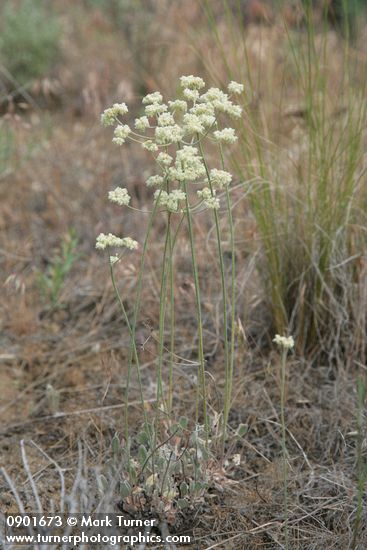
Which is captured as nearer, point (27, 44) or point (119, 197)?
point (119, 197)

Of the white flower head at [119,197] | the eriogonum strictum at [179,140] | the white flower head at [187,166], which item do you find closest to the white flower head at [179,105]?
the eriogonum strictum at [179,140]

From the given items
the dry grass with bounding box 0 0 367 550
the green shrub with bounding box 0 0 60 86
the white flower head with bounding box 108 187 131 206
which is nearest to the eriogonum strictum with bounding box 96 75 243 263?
the white flower head with bounding box 108 187 131 206

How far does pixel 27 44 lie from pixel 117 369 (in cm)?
268

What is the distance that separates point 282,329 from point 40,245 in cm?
127

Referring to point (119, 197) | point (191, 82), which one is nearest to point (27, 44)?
point (191, 82)

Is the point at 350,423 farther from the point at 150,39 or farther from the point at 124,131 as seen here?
the point at 150,39

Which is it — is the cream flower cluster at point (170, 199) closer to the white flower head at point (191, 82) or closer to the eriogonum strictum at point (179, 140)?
the eriogonum strictum at point (179, 140)

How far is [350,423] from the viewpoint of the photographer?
6.70ft

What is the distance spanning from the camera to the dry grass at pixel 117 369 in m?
1.75

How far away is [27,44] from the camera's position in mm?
4199

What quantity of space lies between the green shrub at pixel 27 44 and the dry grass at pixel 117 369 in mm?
589

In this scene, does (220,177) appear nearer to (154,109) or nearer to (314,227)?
(154,109)

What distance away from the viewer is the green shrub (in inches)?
165

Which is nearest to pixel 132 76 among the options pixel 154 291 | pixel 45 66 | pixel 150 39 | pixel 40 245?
pixel 150 39
